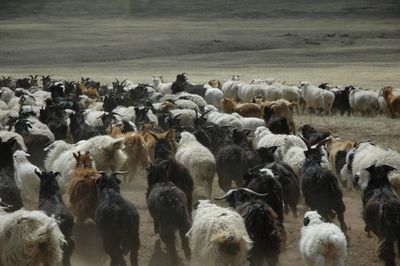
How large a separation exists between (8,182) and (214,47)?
47.9 meters

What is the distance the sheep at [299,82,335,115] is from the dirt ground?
1.20 meters

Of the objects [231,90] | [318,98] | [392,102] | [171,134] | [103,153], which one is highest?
[171,134]

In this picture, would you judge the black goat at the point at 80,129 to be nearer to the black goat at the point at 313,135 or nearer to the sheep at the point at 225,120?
the sheep at the point at 225,120

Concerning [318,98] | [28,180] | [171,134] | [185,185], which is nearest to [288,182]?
[185,185]

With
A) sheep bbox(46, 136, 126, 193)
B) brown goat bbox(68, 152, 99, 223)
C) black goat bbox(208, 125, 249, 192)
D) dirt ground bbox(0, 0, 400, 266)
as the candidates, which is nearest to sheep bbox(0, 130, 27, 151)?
sheep bbox(46, 136, 126, 193)

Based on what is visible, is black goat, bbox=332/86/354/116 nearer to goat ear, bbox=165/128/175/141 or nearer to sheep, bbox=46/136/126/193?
goat ear, bbox=165/128/175/141

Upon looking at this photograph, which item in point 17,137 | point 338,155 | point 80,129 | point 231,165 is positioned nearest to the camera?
point 231,165

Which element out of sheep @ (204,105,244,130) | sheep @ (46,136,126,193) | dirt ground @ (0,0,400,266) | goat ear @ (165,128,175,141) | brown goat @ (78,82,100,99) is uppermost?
goat ear @ (165,128,175,141)

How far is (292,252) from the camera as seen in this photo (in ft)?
28.7

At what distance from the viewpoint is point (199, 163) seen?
10.5 meters

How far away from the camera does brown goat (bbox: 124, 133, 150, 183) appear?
11.5m

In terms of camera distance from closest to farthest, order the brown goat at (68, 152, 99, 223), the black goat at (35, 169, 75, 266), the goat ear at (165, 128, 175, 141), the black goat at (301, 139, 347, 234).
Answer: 1. the black goat at (35, 169, 75, 266)
2. the brown goat at (68, 152, 99, 223)
3. the black goat at (301, 139, 347, 234)
4. the goat ear at (165, 128, 175, 141)

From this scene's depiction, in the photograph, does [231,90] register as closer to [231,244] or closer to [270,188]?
[270,188]

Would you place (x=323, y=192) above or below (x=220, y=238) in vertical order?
below
